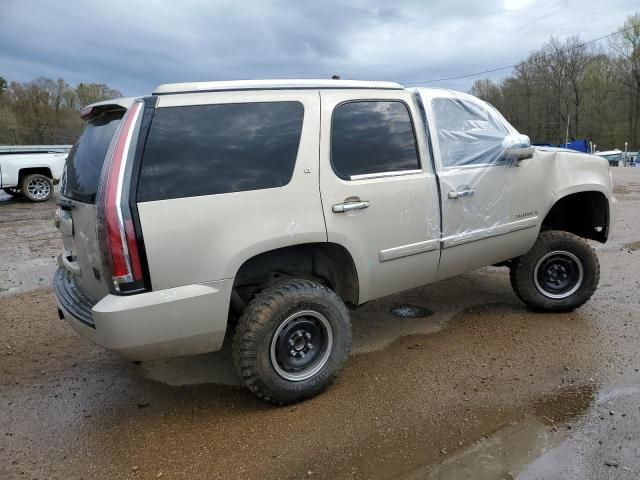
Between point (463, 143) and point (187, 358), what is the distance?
2.86 metres

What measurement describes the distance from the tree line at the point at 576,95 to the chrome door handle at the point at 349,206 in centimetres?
6330

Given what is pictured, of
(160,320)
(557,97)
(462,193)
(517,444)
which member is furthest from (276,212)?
(557,97)

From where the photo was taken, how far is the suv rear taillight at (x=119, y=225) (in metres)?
2.58

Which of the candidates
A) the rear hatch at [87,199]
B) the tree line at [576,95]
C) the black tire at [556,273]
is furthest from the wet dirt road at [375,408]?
the tree line at [576,95]

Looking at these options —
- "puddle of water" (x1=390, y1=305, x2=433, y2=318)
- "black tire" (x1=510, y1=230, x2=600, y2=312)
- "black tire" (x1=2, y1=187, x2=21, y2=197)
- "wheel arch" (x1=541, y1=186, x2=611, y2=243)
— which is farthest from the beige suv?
"black tire" (x1=2, y1=187, x2=21, y2=197)

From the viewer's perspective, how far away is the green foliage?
147 ft

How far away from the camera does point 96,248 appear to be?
9.11ft

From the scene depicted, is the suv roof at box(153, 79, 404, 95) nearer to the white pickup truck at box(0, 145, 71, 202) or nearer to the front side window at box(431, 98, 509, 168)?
the front side window at box(431, 98, 509, 168)

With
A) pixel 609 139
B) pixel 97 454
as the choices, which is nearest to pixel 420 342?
pixel 97 454

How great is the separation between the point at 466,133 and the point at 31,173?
537 inches

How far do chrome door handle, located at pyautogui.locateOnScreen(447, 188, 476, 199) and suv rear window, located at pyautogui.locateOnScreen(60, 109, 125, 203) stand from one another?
7.88 ft

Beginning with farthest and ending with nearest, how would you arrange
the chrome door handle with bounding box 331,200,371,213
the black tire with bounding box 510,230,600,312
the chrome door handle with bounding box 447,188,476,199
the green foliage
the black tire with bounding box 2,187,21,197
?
1. the green foliage
2. the black tire with bounding box 2,187,21,197
3. the black tire with bounding box 510,230,600,312
4. the chrome door handle with bounding box 447,188,476,199
5. the chrome door handle with bounding box 331,200,371,213

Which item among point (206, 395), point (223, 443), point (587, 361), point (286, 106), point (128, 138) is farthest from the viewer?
point (587, 361)

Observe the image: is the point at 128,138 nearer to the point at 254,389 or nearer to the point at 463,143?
the point at 254,389
